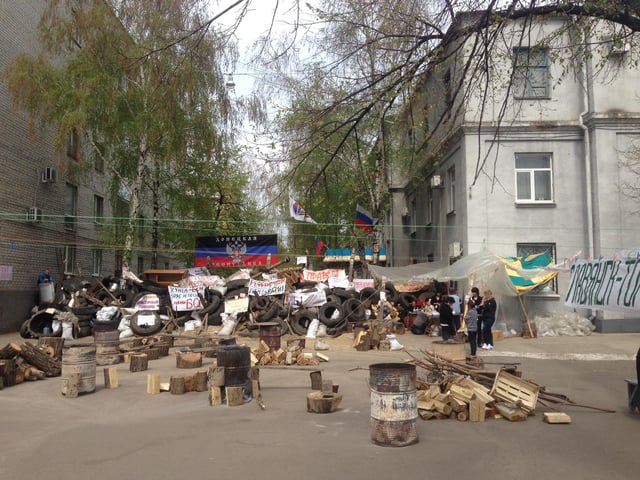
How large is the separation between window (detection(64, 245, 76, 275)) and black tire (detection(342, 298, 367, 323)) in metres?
13.1

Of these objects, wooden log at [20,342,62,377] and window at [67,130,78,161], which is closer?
wooden log at [20,342,62,377]

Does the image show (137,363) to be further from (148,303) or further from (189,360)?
(148,303)

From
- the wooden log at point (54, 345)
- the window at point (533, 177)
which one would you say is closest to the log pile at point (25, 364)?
the wooden log at point (54, 345)

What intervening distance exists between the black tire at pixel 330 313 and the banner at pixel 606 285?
10.5m

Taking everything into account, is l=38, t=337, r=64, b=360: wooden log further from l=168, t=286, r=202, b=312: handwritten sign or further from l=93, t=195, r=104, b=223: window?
l=93, t=195, r=104, b=223: window

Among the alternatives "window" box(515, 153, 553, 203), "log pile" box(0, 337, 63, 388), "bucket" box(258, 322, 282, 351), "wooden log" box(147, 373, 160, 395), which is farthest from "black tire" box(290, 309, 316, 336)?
"wooden log" box(147, 373, 160, 395)

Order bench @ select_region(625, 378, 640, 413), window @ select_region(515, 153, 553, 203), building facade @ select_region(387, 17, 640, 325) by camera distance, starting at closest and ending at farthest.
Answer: bench @ select_region(625, 378, 640, 413) < building facade @ select_region(387, 17, 640, 325) < window @ select_region(515, 153, 553, 203)

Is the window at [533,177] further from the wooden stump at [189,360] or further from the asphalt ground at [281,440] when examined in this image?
the wooden stump at [189,360]

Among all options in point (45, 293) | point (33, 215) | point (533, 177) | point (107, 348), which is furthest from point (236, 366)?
point (33, 215)

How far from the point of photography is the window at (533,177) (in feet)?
71.6

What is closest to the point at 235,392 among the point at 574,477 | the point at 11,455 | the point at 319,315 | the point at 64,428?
the point at 64,428

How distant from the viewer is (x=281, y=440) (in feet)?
22.1

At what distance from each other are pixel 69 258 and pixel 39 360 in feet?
51.9

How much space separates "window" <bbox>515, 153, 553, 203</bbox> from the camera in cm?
2183
